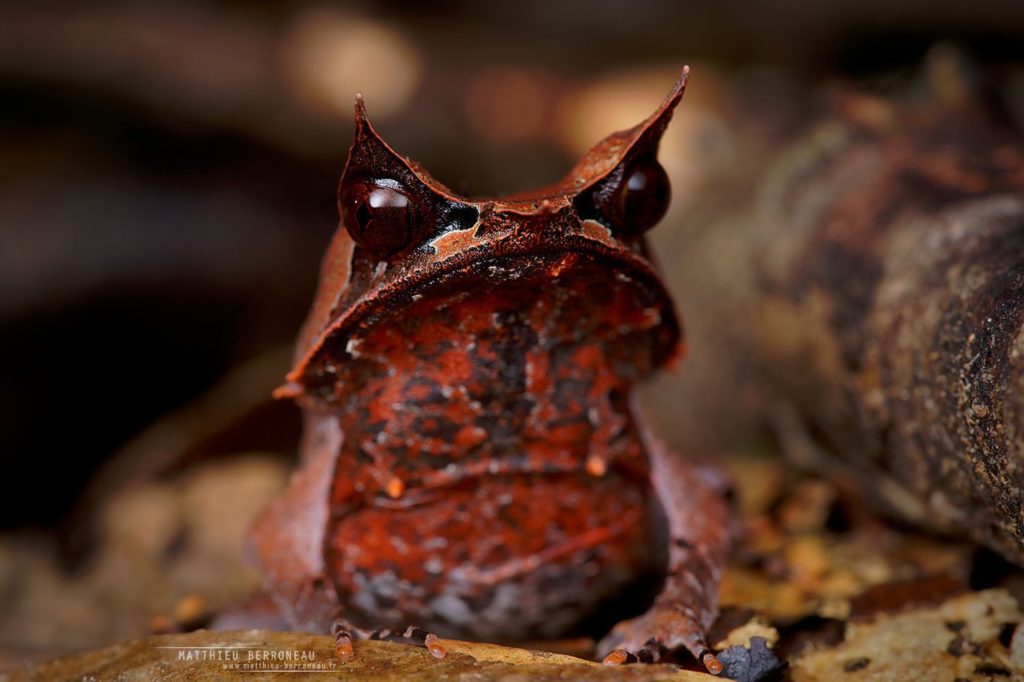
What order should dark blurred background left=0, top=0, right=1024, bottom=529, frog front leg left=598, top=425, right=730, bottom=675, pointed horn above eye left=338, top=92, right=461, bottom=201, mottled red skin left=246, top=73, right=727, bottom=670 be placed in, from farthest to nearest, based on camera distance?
1. dark blurred background left=0, top=0, right=1024, bottom=529
2. frog front leg left=598, top=425, right=730, bottom=675
3. mottled red skin left=246, top=73, right=727, bottom=670
4. pointed horn above eye left=338, top=92, right=461, bottom=201

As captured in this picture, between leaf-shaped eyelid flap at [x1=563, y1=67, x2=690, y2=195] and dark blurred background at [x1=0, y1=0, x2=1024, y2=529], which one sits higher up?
dark blurred background at [x1=0, y1=0, x2=1024, y2=529]

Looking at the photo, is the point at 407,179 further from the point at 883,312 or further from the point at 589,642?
the point at 883,312

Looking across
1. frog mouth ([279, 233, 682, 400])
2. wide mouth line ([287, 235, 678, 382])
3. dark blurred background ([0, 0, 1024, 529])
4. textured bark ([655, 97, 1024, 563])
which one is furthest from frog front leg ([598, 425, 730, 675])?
dark blurred background ([0, 0, 1024, 529])

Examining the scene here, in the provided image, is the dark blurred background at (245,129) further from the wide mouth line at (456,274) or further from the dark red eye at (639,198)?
the dark red eye at (639,198)

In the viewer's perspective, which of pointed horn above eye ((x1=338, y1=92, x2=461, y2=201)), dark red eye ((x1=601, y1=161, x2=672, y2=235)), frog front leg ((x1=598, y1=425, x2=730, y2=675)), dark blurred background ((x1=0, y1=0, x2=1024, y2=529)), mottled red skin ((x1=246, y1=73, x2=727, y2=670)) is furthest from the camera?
dark blurred background ((x1=0, y1=0, x2=1024, y2=529))

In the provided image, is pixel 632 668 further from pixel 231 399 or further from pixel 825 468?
pixel 231 399

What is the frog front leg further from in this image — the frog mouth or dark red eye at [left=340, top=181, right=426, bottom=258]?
dark red eye at [left=340, top=181, right=426, bottom=258]

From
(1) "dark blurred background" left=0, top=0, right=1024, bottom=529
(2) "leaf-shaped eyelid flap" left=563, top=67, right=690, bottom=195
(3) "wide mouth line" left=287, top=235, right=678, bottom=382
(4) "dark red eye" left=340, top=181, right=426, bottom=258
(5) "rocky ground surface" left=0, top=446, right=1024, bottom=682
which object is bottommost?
(5) "rocky ground surface" left=0, top=446, right=1024, bottom=682

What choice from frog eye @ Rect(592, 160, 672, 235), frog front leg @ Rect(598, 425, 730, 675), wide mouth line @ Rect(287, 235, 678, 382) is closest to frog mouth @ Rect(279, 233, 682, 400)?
wide mouth line @ Rect(287, 235, 678, 382)

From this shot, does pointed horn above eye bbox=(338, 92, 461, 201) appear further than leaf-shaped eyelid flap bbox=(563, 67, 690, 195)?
No
